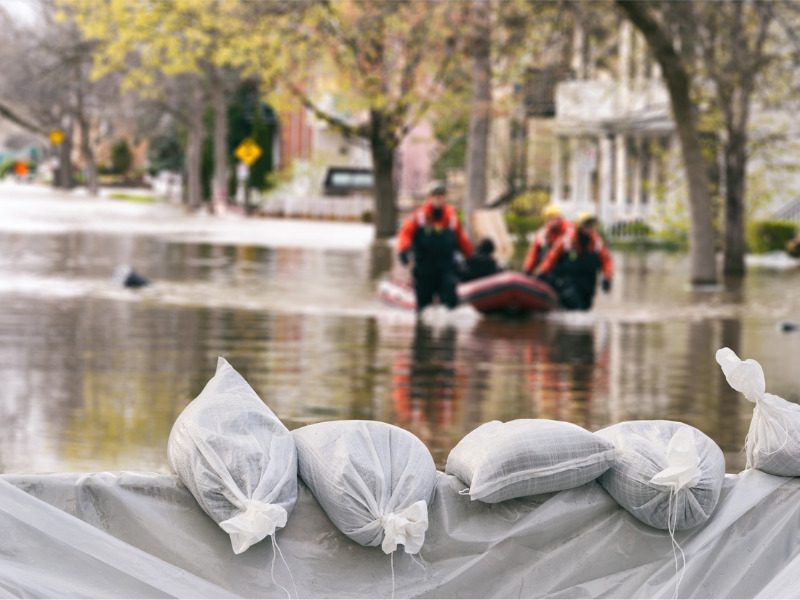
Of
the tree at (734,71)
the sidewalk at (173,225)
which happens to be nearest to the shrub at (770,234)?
the tree at (734,71)

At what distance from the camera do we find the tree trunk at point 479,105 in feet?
99.8

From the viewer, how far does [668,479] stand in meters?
5.05

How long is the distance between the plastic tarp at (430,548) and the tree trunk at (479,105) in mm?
24655

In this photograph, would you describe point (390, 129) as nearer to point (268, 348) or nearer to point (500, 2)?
point (500, 2)

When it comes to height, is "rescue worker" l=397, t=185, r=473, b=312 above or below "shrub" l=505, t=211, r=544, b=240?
above

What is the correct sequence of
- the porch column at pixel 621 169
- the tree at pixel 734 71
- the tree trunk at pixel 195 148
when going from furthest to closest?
the tree trunk at pixel 195 148 < the porch column at pixel 621 169 < the tree at pixel 734 71

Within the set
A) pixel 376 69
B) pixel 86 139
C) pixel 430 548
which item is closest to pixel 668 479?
pixel 430 548

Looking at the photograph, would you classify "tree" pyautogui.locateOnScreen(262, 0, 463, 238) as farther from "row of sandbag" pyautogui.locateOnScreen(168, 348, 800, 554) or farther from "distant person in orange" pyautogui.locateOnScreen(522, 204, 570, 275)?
"row of sandbag" pyautogui.locateOnScreen(168, 348, 800, 554)

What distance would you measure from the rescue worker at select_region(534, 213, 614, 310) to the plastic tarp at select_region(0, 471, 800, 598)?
16.2m

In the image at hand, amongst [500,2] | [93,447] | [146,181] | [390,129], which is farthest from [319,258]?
[146,181]

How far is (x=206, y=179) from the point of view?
74.1 meters

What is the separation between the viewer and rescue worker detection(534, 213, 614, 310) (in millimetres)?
21578

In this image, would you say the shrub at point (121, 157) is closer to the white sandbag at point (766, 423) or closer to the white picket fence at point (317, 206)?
the white picket fence at point (317, 206)

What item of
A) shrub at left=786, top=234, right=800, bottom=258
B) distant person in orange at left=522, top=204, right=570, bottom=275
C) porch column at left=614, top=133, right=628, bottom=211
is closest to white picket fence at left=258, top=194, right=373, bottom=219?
porch column at left=614, top=133, right=628, bottom=211
